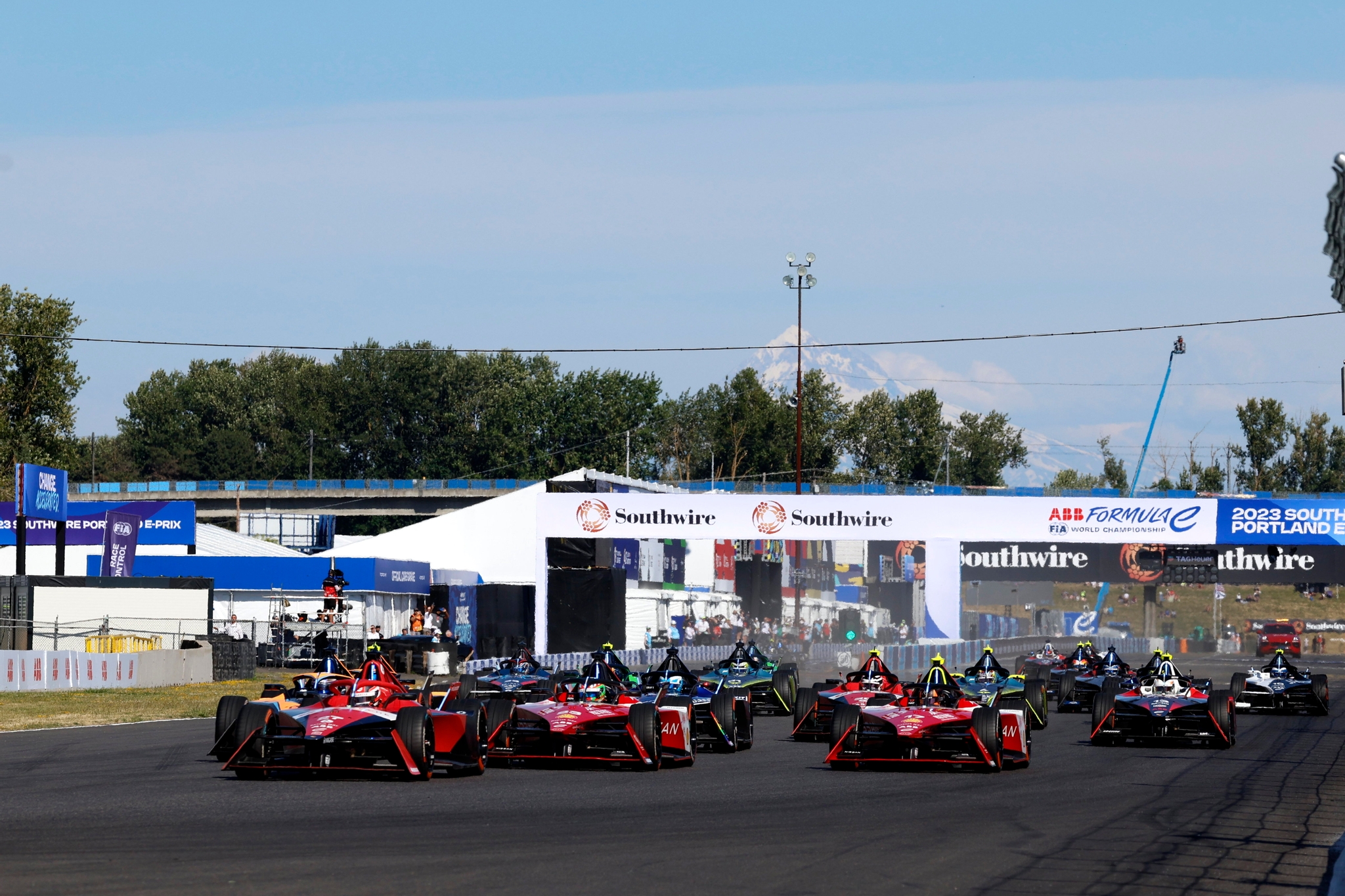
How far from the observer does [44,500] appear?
3878 cm

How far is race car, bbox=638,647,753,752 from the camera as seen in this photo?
813 inches

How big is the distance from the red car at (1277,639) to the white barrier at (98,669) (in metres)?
41.0

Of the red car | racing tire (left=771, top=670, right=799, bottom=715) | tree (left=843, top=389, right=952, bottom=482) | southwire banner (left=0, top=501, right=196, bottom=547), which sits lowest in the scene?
the red car

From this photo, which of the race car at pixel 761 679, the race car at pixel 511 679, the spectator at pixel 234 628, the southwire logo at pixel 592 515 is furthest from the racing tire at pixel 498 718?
the spectator at pixel 234 628

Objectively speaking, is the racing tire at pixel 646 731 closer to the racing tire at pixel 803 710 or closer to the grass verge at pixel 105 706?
the racing tire at pixel 803 710

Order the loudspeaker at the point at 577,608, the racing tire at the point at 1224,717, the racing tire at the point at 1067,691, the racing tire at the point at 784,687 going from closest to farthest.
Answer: the racing tire at the point at 1224,717 → the racing tire at the point at 784,687 → the racing tire at the point at 1067,691 → the loudspeaker at the point at 577,608

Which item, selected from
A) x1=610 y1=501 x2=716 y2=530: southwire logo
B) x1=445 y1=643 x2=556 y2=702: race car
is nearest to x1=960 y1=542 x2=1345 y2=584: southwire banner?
x1=610 y1=501 x2=716 y2=530: southwire logo

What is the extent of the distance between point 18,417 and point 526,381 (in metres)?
64.1

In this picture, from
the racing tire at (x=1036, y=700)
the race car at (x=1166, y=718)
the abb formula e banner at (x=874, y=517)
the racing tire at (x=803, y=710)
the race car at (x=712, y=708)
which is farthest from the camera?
the abb formula e banner at (x=874, y=517)

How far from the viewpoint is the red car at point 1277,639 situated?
203 feet

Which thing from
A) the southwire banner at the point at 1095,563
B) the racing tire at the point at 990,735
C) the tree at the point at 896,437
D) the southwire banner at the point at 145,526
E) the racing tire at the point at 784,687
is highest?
the tree at the point at 896,437

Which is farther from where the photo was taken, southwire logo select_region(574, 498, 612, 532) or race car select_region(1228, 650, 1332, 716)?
southwire logo select_region(574, 498, 612, 532)

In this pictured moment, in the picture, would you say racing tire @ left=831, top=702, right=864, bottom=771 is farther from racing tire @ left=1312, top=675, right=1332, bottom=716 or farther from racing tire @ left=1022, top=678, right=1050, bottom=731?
racing tire @ left=1312, top=675, right=1332, bottom=716

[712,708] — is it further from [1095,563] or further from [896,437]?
[896,437]
